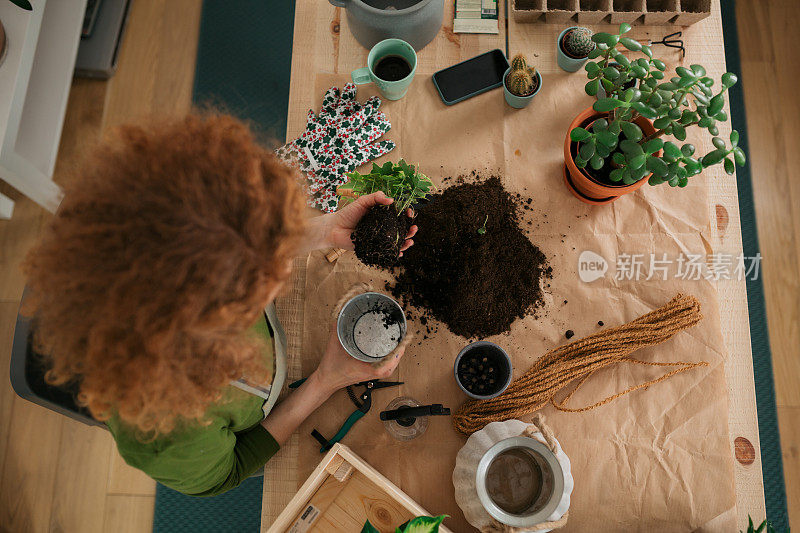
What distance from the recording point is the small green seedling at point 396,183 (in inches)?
38.6

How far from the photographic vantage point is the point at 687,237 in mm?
1114

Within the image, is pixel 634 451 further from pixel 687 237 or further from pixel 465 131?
pixel 465 131

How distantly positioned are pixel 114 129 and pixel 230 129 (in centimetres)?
16

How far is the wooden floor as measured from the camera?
5.40 feet

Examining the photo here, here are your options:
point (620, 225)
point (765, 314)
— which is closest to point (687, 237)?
point (620, 225)

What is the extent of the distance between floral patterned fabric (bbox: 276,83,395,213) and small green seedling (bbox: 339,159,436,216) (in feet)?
0.41

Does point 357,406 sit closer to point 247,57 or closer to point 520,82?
point 520,82

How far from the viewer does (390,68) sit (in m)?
1.16

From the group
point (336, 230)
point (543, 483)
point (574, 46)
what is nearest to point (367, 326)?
point (336, 230)

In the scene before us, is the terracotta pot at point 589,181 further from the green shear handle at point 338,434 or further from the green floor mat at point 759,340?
the green floor mat at point 759,340

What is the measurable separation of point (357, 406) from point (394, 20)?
33.2 inches

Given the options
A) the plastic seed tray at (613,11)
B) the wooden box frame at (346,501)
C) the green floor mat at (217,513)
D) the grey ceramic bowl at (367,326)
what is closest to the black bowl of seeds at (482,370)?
the grey ceramic bowl at (367,326)

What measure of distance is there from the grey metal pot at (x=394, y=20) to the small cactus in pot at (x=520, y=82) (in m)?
0.21

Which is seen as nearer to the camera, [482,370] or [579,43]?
[482,370]
